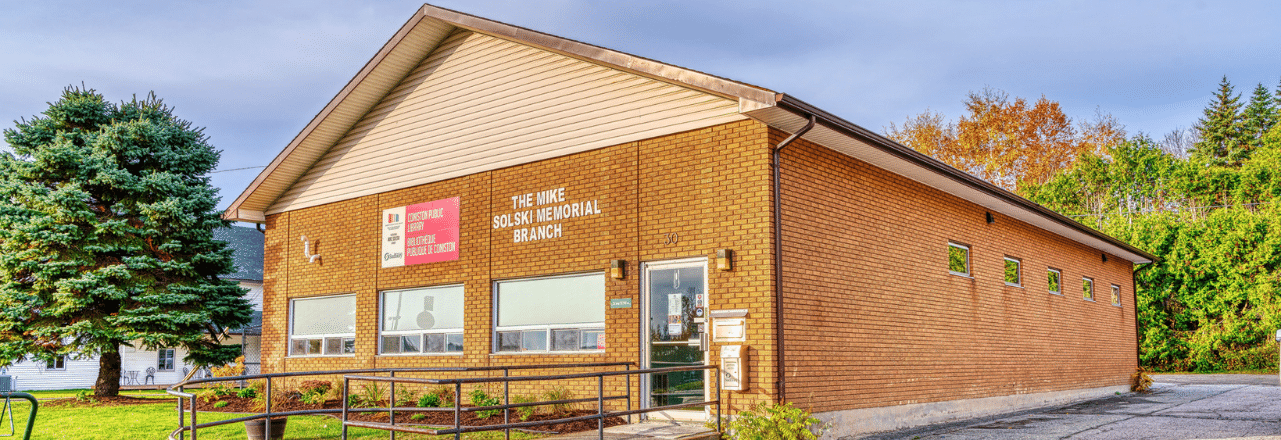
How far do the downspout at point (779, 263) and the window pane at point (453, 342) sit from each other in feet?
18.5

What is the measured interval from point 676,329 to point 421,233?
5215 mm

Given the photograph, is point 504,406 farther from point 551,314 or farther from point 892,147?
point 892,147

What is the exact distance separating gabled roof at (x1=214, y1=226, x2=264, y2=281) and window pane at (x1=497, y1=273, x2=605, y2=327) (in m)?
24.8

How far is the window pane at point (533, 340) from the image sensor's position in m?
12.8

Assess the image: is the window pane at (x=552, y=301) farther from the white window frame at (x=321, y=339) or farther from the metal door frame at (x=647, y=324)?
the white window frame at (x=321, y=339)

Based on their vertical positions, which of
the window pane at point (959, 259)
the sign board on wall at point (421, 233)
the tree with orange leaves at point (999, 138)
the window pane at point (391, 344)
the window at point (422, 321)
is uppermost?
the tree with orange leaves at point (999, 138)

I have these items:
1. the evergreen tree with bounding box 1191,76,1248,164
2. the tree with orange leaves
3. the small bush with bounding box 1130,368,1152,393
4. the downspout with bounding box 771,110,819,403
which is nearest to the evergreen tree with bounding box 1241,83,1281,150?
the evergreen tree with bounding box 1191,76,1248,164

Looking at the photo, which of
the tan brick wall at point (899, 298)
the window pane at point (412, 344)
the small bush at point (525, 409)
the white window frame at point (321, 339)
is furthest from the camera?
the white window frame at point (321, 339)

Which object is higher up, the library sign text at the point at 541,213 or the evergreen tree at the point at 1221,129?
the evergreen tree at the point at 1221,129

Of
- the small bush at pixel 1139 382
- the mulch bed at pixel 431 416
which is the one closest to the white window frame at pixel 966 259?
the mulch bed at pixel 431 416

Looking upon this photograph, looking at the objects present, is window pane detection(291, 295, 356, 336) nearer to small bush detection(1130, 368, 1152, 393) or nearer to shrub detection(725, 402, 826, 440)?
shrub detection(725, 402, 826, 440)

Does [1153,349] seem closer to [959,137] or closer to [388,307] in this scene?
[959,137]

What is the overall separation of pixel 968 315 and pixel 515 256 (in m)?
6.98

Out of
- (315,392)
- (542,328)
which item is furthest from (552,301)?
(315,392)
